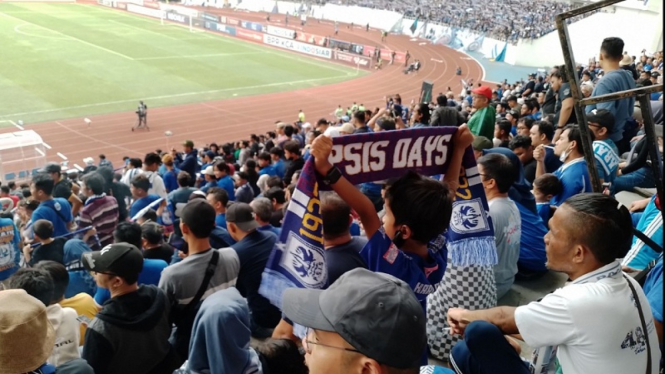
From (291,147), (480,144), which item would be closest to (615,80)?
(480,144)

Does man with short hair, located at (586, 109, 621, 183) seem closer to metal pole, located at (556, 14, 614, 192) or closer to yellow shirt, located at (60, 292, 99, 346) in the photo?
metal pole, located at (556, 14, 614, 192)

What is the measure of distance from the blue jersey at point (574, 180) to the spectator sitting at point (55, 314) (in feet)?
13.5

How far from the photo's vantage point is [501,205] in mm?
4000

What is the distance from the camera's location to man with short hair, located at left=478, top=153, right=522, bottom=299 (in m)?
3.94

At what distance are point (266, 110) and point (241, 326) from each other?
85.3ft

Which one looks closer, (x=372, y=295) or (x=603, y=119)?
(x=372, y=295)

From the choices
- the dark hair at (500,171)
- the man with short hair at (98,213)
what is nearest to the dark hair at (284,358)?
the dark hair at (500,171)

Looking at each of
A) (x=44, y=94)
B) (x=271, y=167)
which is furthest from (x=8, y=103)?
(x=271, y=167)

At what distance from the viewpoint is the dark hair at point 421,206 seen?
2.61 meters

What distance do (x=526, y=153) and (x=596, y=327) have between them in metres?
4.53

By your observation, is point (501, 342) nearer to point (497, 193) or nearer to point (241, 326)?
point (241, 326)

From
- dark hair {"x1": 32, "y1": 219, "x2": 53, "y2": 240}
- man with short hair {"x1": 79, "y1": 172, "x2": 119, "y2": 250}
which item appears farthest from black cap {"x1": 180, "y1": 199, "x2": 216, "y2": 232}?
man with short hair {"x1": 79, "y1": 172, "x2": 119, "y2": 250}

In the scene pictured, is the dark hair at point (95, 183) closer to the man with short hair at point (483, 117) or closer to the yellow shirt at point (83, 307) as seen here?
the yellow shirt at point (83, 307)

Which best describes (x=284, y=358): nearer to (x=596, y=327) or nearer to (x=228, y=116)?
(x=596, y=327)
